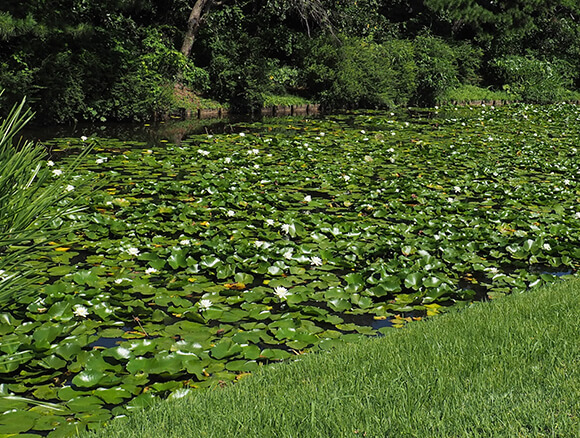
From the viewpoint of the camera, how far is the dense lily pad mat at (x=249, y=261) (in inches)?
149

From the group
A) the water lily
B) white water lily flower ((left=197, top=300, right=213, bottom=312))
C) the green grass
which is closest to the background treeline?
the water lily

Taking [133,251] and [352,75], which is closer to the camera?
[133,251]

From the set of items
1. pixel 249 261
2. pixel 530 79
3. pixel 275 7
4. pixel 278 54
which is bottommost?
pixel 249 261

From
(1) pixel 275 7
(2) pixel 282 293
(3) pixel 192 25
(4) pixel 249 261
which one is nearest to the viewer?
(2) pixel 282 293

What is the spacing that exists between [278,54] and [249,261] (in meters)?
16.7

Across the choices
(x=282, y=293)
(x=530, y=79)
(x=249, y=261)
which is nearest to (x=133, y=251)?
(x=249, y=261)

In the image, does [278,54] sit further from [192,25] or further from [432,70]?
[432,70]

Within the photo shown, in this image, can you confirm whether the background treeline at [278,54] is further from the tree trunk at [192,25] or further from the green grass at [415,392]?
the green grass at [415,392]

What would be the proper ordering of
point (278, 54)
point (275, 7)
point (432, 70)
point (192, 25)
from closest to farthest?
point (192, 25) → point (275, 7) → point (278, 54) → point (432, 70)

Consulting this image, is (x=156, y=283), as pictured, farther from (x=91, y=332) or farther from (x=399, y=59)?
(x=399, y=59)

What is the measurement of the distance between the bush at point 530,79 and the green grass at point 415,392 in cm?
2166

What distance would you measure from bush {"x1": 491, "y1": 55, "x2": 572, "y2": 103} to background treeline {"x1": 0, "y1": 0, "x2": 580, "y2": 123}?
0.19ft

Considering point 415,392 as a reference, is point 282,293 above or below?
below

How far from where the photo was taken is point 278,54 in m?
21.0
